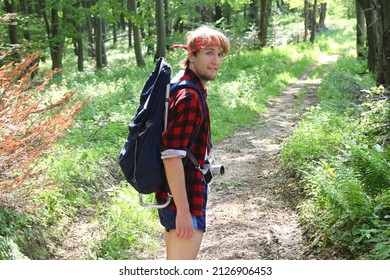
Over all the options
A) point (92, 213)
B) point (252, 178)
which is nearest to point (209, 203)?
point (252, 178)

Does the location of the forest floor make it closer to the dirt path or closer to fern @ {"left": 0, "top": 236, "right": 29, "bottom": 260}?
the dirt path

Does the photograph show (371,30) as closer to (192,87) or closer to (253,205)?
(253,205)

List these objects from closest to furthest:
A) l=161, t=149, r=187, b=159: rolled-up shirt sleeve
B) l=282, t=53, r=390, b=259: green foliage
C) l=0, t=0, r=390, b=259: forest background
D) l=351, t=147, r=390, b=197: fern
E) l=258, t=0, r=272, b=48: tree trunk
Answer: l=161, t=149, r=187, b=159: rolled-up shirt sleeve, l=282, t=53, r=390, b=259: green foliage, l=0, t=0, r=390, b=259: forest background, l=351, t=147, r=390, b=197: fern, l=258, t=0, r=272, b=48: tree trunk

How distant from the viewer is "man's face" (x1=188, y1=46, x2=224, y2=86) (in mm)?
2967

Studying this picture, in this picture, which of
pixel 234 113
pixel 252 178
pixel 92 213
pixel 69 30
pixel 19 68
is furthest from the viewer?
pixel 69 30

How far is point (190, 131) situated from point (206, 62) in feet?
1.62

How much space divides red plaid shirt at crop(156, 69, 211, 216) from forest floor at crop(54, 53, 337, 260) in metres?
2.30

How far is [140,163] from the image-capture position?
2879mm

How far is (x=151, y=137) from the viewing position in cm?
285

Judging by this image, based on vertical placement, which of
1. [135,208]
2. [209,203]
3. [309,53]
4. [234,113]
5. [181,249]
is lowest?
[309,53]

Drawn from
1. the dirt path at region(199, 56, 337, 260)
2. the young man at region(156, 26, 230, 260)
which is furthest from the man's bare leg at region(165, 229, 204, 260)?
the dirt path at region(199, 56, 337, 260)

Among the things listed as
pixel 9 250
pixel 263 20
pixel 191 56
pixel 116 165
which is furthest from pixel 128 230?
pixel 263 20

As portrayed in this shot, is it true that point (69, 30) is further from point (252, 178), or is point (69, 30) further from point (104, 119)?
point (252, 178)
